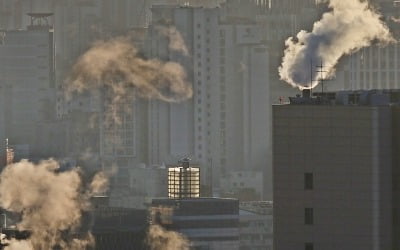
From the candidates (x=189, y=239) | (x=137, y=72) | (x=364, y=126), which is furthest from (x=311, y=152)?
(x=137, y=72)

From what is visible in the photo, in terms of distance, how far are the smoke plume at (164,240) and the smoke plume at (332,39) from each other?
122 ft

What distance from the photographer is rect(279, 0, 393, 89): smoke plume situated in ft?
202

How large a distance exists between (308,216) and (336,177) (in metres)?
1.11

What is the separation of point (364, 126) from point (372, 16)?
810 cm

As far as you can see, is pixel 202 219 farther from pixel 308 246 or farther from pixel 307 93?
pixel 308 246

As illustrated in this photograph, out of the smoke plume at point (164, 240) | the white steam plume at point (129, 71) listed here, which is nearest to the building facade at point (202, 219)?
the smoke plume at point (164, 240)

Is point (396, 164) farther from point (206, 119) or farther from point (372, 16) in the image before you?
point (206, 119)

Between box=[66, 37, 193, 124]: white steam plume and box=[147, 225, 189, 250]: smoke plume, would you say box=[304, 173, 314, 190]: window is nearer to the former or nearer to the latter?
box=[147, 225, 189, 250]: smoke plume

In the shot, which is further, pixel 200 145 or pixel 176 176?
pixel 200 145

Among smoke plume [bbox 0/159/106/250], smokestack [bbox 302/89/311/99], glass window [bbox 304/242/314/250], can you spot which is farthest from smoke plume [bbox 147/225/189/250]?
glass window [bbox 304/242/314/250]

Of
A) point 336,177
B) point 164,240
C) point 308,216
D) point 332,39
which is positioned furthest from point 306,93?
point 164,240

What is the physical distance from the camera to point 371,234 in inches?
2192

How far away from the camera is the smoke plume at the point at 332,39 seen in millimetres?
61531

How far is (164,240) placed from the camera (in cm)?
10956
